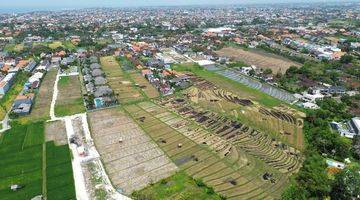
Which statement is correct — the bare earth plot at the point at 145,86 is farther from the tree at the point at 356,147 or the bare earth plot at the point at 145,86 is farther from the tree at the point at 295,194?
the tree at the point at 295,194

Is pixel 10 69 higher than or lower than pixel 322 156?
higher

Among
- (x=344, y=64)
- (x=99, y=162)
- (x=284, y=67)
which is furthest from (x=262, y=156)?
(x=344, y=64)

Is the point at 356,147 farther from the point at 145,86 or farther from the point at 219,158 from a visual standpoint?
the point at 145,86

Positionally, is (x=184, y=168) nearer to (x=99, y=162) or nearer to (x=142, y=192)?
(x=142, y=192)

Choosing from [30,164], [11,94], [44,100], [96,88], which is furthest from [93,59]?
[30,164]

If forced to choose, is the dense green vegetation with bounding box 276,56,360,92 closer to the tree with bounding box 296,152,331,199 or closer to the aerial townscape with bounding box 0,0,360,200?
the aerial townscape with bounding box 0,0,360,200

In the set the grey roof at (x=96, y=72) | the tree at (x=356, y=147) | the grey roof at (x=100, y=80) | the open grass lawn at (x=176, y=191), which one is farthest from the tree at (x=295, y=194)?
the grey roof at (x=96, y=72)
